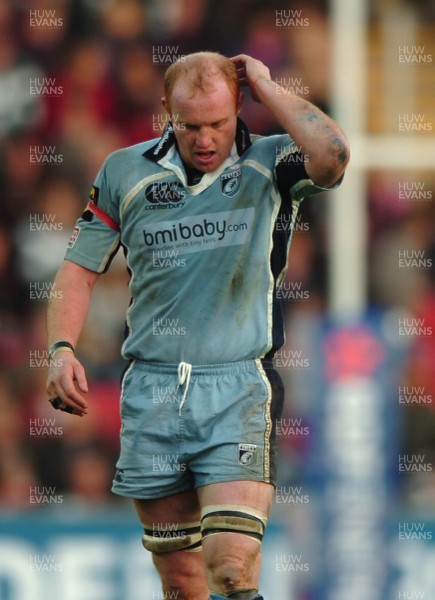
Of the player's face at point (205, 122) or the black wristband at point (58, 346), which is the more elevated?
the player's face at point (205, 122)

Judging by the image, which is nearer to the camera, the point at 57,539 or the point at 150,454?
the point at 150,454

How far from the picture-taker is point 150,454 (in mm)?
5465

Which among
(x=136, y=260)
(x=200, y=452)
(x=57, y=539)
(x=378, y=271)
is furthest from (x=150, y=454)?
(x=378, y=271)

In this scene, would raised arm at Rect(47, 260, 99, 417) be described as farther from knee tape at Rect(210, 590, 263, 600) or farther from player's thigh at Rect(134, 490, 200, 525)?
knee tape at Rect(210, 590, 263, 600)

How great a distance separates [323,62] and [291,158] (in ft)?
15.7

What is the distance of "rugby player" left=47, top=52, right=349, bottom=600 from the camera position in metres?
5.22

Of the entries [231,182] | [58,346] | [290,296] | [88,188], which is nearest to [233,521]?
[58,346]

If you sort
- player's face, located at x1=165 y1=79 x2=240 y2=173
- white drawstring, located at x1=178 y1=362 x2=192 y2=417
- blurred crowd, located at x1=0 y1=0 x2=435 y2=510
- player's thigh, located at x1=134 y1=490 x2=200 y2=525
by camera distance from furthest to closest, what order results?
blurred crowd, located at x1=0 y1=0 x2=435 y2=510
player's thigh, located at x1=134 y1=490 x2=200 y2=525
white drawstring, located at x1=178 y1=362 x2=192 y2=417
player's face, located at x1=165 y1=79 x2=240 y2=173

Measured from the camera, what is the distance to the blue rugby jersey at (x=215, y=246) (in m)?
5.41

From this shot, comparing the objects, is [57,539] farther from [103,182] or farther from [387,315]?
[103,182]

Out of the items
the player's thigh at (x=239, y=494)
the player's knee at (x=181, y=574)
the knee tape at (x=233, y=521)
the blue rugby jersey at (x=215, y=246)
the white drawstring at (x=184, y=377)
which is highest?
the blue rugby jersey at (x=215, y=246)

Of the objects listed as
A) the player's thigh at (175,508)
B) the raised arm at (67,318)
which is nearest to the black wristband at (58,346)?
the raised arm at (67,318)

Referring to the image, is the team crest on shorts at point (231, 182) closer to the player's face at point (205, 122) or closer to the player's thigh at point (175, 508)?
the player's face at point (205, 122)

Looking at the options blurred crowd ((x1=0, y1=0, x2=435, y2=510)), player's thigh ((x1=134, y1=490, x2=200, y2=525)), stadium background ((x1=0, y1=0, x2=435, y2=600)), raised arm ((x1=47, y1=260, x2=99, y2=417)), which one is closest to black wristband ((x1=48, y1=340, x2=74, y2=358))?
raised arm ((x1=47, y1=260, x2=99, y2=417))
